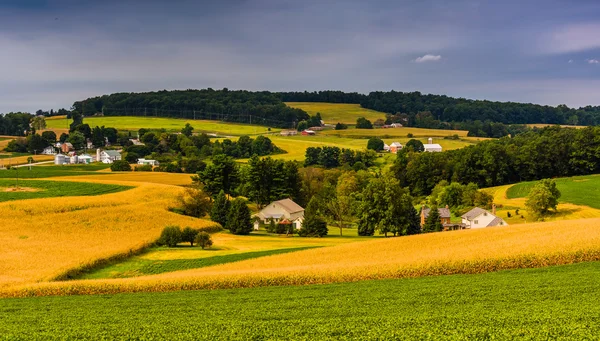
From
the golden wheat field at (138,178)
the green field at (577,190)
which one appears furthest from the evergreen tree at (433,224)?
the golden wheat field at (138,178)

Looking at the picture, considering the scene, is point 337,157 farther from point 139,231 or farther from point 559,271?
point 559,271

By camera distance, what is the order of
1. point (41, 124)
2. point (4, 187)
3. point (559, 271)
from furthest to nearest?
1. point (41, 124)
2. point (4, 187)
3. point (559, 271)

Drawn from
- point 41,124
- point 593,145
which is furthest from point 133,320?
point 41,124

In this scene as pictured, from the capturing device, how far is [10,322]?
1970cm

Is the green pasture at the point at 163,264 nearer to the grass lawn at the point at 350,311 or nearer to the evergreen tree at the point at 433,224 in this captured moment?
the grass lawn at the point at 350,311

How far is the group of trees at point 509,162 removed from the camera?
103 meters

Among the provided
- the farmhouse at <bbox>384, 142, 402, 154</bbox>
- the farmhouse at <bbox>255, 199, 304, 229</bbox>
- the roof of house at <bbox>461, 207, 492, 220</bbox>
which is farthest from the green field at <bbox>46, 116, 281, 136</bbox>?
the roof of house at <bbox>461, 207, 492, 220</bbox>

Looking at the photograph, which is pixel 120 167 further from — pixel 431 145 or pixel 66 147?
pixel 431 145

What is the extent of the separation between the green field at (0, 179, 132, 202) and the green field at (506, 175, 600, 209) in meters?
62.0

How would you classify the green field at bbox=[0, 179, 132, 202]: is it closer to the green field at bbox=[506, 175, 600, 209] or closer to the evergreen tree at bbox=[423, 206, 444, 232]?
the evergreen tree at bbox=[423, 206, 444, 232]

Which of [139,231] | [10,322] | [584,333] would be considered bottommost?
[139,231]

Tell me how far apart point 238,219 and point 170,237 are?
13.3 m

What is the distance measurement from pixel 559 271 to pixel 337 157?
321 feet

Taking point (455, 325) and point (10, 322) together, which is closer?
point (455, 325)
